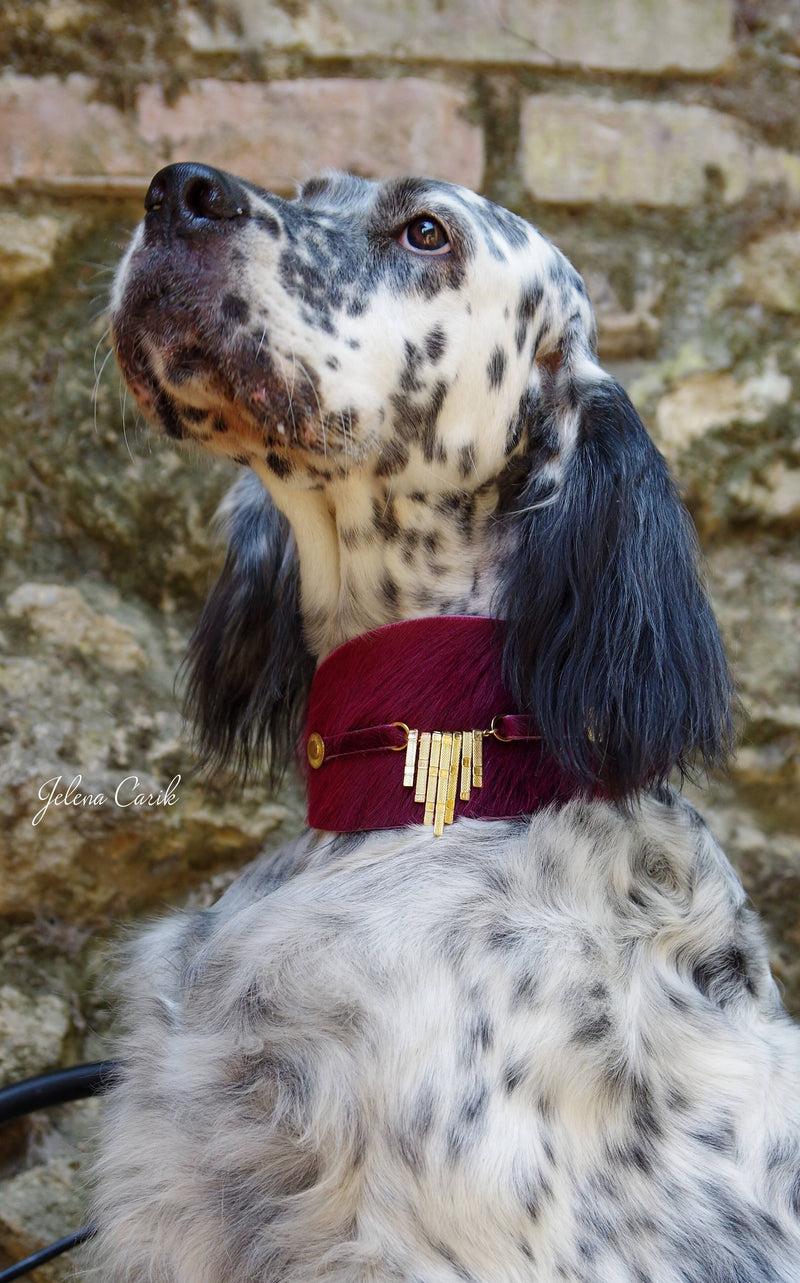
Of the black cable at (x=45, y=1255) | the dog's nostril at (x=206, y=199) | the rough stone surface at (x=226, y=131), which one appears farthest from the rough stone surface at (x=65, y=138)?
the black cable at (x=45, y=1255)

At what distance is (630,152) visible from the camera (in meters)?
2.05

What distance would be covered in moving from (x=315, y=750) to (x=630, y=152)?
1292mm

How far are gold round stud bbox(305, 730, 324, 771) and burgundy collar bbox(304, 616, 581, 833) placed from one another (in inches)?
0.8

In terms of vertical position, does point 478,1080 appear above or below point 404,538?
below

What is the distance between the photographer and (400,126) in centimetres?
198

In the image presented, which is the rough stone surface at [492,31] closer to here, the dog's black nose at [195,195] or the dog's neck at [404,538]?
the dog's black nose at [195,195]

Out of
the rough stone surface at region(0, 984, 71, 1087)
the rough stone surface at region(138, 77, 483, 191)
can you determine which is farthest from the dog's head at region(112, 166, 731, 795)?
the rough stone surface at region(0, 984, 71, 1087)

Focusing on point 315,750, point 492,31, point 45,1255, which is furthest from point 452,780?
point 492,31

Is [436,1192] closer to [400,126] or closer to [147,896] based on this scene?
[147,896]

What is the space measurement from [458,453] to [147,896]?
3.36ft

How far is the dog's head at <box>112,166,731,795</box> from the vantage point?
4.22 ft

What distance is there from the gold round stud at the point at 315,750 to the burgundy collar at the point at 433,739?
20 millimetres

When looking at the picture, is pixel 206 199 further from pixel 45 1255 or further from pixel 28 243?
pixel 45 1255

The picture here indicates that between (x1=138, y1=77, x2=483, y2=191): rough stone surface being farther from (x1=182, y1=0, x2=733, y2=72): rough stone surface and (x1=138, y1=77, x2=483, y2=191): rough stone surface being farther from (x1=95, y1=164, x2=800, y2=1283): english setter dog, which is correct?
(x1=95, y1=164, x2=800, y2=1283): english setter dog
